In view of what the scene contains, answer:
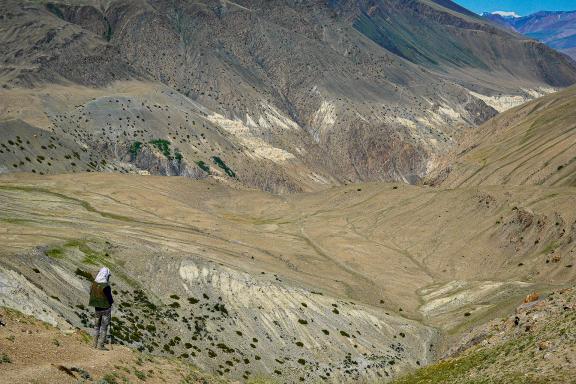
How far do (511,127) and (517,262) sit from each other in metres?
98.7

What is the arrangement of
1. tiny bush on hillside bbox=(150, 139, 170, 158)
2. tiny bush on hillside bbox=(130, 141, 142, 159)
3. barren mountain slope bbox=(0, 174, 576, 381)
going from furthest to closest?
tiny bush on hillside bbox=(150, 139, 170, 158)
tiny bush on hillside bbox=(130, 141, 142, 159)
barren mountain slope bbox=(0, 174, 576, 381)

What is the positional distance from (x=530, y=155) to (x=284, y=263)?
8137cm

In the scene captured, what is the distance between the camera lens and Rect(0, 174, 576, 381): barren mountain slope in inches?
2169

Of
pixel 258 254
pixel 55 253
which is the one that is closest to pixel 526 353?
pixel 55 253

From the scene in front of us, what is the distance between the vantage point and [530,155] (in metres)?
154

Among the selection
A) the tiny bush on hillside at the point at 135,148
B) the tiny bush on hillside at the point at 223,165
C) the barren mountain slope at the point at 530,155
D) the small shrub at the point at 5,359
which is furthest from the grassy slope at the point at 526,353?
the tiny bush on hillside at the point at 223,165

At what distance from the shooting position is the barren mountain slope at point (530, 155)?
13800 centimetres

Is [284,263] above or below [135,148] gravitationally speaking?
above

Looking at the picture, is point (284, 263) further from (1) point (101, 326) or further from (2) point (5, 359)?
(2) point (5, 359)

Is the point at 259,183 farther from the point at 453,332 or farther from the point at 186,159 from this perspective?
the point at 453,332

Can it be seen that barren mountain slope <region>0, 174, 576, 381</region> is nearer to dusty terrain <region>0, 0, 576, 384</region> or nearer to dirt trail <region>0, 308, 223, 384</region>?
dusty terrain <region>0, 0, 576, 384</region>

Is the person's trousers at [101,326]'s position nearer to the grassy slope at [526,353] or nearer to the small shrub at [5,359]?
the small shrub at [5,359]

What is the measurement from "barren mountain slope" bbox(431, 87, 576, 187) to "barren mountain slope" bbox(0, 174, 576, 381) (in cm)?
2178

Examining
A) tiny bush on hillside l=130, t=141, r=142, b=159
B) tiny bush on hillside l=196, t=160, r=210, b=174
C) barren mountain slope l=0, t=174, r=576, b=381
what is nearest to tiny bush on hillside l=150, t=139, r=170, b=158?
tiny bush on hillside l=130, t=141, r=142, b=159
